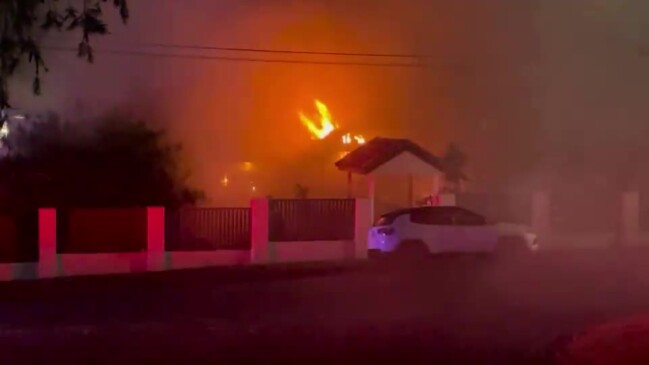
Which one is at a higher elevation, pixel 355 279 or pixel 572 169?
pixel 572 169

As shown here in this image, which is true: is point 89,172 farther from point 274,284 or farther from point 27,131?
point 274,284

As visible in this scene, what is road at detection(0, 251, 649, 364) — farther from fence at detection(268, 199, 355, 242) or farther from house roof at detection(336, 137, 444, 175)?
house roof at detection(336, 137, 444, 175)

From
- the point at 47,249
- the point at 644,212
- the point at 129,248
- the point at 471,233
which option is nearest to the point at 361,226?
the point at 471,233

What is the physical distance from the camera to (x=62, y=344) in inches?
444

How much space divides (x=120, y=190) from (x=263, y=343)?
483 inches

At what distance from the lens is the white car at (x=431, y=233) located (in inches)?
830

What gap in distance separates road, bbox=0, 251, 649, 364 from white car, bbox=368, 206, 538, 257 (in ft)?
1.14

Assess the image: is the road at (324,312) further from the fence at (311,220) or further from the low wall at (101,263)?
the fence at (311,220)

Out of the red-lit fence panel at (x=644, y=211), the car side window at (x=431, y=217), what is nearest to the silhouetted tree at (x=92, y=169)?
the car side window at (x=431, y=217)

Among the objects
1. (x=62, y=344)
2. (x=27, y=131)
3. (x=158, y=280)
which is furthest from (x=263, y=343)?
(x=27, y=131)

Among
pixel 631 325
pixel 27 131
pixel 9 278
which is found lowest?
pixel 9 278

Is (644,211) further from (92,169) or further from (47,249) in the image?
(47,249)

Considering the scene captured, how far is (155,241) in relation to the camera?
2067 centimetres

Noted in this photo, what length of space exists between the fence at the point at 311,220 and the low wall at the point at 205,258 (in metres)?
0.88
